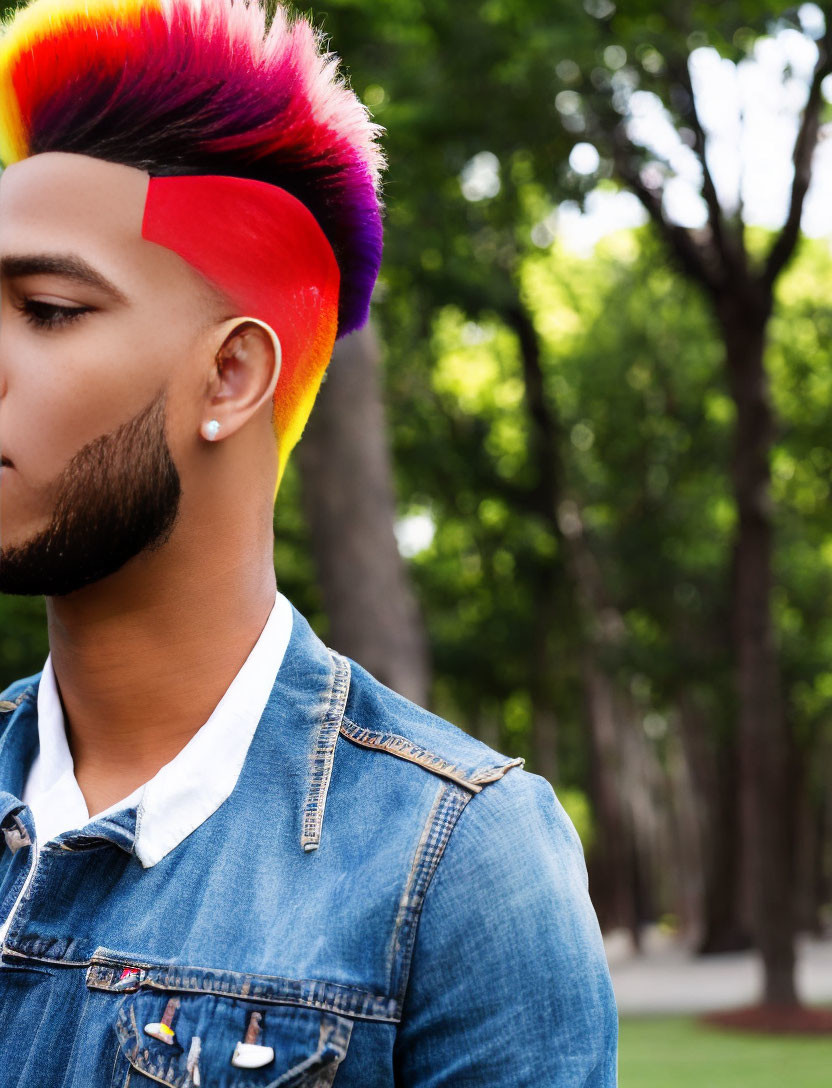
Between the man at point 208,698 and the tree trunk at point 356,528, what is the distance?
630 cm

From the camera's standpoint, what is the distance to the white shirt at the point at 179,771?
6.00 feet

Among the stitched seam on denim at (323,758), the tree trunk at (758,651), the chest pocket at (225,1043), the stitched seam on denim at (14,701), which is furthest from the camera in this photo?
the tree trunk at (758,651)

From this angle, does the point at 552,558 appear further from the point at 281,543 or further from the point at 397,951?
the point at 397,951

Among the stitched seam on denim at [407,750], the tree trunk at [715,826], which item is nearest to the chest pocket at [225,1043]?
the stitched seam on denim at [407,750]

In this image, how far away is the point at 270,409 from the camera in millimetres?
2074

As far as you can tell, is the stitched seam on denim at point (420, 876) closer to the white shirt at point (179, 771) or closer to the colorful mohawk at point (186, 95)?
the white shirt at point (179, 771)

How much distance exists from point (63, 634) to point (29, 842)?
0.95 ft

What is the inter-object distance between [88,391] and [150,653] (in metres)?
0.36

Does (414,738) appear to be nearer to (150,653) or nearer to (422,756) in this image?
(422,756)

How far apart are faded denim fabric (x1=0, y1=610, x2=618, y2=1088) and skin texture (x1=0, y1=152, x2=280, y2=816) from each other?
17cm

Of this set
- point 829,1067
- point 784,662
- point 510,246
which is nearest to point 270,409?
point 829,1067

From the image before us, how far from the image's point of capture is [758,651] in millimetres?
16922

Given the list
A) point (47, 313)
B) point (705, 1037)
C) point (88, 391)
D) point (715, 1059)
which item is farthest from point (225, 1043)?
point (705, 1037)

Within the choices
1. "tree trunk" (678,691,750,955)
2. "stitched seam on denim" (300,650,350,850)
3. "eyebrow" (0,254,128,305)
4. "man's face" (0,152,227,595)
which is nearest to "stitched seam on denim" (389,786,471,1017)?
"stitched seam on denim" (300,650,350,850)
